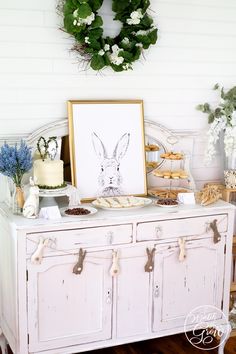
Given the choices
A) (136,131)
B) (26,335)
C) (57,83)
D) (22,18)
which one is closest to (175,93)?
(136,131)

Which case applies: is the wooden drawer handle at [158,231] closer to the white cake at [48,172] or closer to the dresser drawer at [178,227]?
the dresser drawer at [178,227]

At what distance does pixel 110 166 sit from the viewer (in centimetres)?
305

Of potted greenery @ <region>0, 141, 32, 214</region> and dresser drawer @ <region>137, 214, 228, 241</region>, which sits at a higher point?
potted greenery @ <region>0, 141, 32, 214</region>

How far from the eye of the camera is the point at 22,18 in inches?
111

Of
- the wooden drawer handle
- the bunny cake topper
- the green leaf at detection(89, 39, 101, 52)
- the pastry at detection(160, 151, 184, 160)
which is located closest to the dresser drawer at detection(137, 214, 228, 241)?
the wooden drawer handle

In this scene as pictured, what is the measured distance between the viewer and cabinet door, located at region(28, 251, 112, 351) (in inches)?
102

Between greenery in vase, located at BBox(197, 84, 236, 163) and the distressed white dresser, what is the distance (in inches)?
16.4

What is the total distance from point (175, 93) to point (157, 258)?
105cm

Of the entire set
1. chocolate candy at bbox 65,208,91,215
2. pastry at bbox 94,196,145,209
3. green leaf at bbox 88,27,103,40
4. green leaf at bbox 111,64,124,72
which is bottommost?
chocolate candy at bbox 65,208,91,215

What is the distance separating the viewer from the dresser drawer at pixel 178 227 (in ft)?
9.09

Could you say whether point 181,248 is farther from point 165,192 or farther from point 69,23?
point 69,23

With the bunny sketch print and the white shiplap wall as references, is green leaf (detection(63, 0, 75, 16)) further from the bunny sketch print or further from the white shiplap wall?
the bunny sketch print

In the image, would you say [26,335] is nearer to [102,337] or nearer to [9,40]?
[102,337]

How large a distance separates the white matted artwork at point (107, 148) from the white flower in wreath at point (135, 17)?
0.45 meters
